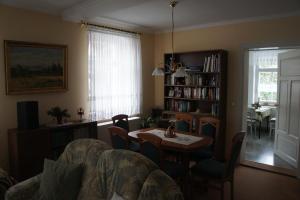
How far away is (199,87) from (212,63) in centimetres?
54

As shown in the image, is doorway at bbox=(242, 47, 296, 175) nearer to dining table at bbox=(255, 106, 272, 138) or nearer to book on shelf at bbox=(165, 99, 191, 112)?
dining table at bbox=(255, 106, 272, 138)

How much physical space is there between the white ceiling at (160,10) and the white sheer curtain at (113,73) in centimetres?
33

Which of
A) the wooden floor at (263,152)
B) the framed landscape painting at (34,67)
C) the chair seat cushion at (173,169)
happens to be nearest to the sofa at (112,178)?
the chair seat cushion at (173,169)

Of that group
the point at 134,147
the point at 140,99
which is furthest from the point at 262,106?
the point at 134,147

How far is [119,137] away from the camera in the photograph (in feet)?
10.8

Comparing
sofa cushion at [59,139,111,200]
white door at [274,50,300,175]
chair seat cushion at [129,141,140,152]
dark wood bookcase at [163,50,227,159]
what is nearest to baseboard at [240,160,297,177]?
white door at [274,50,300,175]

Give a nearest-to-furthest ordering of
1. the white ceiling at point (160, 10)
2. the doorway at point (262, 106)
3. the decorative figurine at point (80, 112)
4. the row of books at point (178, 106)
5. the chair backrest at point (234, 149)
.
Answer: the chair backrest at point (234, 149) < the white ceiling at point (160, 10) < the decorative figurine at point (80, 112) < the row of books at point (178, 106) < the doorway at point (262, 106)

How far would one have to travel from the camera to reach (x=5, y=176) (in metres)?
2.65

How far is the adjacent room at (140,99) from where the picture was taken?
2.41 m

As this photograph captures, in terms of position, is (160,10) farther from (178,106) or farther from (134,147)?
(134,147)

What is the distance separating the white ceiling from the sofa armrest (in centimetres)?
229

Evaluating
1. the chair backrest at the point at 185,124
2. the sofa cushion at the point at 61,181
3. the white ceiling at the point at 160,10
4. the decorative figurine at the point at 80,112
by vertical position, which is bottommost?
the sofa cushion at the point at 61,181

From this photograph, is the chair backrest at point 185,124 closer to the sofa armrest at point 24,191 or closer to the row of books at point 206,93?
the row of books at point 206,93

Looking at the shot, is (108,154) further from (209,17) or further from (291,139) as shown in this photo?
(291,139)
